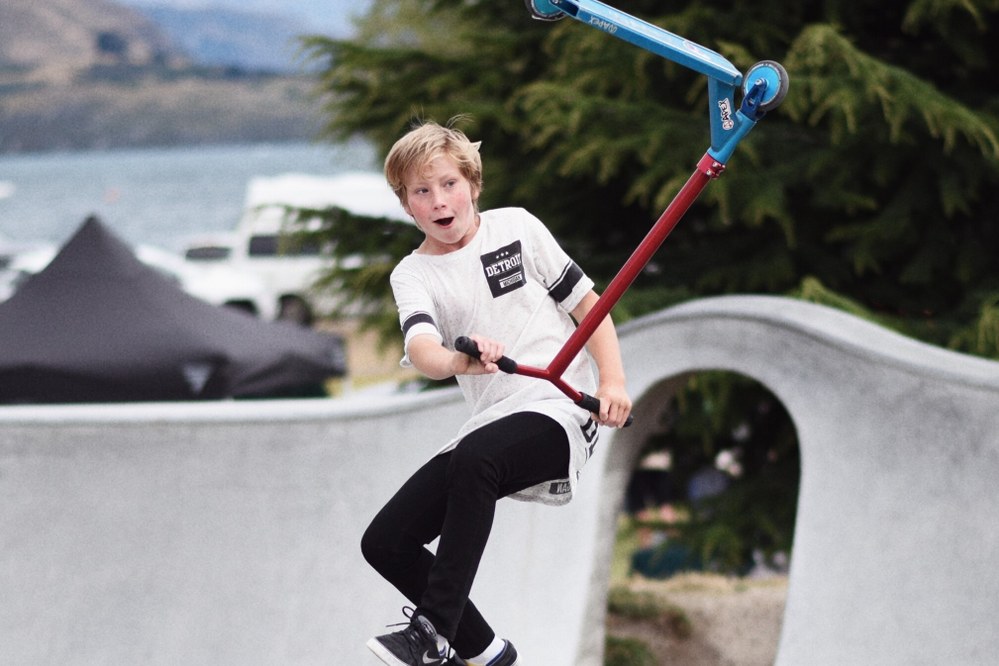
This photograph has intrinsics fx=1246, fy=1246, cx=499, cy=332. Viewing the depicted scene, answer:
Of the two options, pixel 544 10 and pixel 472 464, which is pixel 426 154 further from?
pixel 472 464

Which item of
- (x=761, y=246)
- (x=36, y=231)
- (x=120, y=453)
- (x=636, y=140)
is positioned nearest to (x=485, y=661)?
(x=120, y=453)

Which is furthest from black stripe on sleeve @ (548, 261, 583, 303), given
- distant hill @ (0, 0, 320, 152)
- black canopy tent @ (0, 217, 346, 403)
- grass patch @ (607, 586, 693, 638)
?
distant hill @ (0, 0, 320, 152)

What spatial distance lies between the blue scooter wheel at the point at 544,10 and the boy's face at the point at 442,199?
0.36 metres

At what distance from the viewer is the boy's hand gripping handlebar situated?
2.04m

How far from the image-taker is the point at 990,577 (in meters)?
4.60

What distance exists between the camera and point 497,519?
5.23 metres

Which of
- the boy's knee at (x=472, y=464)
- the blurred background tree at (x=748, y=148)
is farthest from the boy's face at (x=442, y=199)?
the blurred background tree at (x=748, y=148)

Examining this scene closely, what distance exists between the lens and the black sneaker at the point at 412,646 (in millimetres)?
2361

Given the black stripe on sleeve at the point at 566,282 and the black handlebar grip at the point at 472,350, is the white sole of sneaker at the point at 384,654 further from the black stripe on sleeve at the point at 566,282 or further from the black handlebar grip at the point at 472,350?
the black stripe on sleeve at the point at 566,282

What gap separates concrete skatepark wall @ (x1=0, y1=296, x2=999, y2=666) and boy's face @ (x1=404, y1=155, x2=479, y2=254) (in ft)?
9.52

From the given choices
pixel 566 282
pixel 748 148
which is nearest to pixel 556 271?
pixel 566 282

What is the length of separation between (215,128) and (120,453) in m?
182

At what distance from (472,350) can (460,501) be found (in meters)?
0.43

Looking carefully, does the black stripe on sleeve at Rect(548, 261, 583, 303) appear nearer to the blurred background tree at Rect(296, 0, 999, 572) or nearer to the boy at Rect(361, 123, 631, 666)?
the boy at Rect(361, 123, 631, 666)
